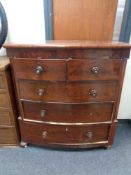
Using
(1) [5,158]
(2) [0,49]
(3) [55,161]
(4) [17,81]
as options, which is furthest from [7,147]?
(2) [0,49]

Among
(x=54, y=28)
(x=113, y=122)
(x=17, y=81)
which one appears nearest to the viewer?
(x=17, y=81)

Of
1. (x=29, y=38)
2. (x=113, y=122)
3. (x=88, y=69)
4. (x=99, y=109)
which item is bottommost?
(x=113, y=122)

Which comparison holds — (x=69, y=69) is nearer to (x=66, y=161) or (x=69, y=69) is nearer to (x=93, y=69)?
(x=93, y=69)

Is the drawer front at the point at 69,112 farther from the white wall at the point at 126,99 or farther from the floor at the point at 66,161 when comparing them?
the white wall at the point at 126,99

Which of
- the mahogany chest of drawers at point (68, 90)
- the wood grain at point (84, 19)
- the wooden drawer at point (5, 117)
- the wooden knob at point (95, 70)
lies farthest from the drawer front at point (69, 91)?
the wood grain at point (84, 19)

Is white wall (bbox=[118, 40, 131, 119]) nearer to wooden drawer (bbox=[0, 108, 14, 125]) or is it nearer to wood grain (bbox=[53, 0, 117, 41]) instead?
wood grain (bbox=[53, 0, 117, 41])

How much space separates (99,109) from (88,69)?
1.25 feet

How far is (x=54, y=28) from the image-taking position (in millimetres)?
1557

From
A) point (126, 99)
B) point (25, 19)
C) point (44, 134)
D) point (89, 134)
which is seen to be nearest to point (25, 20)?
point (25, 19)

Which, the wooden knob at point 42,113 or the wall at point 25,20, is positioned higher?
the wall at point 25,20

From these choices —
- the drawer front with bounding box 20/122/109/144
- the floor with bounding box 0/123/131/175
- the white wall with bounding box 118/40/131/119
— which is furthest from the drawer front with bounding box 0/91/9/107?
the white wall with bounding box 118/40/131/119

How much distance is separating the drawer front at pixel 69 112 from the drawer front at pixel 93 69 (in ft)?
0.84

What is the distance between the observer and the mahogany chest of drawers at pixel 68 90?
114 centimetres

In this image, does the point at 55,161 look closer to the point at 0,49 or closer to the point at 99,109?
the point at 99,109
